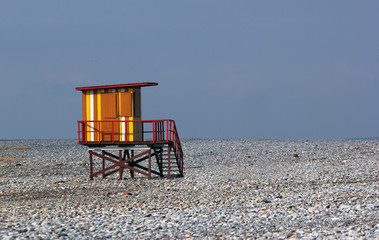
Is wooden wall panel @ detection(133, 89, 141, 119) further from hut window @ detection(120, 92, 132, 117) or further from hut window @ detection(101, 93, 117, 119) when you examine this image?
hut window @ detection(101, 93, 117, 119)

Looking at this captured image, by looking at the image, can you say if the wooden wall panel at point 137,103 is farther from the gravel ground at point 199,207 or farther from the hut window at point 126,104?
the gravel ground at point 199,207

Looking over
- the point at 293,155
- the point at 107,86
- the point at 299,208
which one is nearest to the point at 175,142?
the point at 107,86

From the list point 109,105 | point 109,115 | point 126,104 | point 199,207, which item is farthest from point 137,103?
point 199,207

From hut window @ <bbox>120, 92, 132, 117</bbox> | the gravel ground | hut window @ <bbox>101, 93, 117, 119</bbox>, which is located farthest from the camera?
hut window @ <bbox>101, 93, 117, 119</bbox>

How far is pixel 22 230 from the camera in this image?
44.4ft

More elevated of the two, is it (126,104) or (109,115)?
(126,104)

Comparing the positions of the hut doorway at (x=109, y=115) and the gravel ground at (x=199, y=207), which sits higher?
the hut doorway at (x=109, y=115)

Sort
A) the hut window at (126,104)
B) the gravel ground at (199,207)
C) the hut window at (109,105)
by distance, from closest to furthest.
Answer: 1. the gravel ground at (199,207)
2. the hut window at (126,104)
3. the hut window at (109,105)

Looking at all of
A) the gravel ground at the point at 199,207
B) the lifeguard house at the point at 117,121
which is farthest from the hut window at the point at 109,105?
the gravel ground at the point at 199,207

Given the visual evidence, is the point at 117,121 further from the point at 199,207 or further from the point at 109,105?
the point at 199,207

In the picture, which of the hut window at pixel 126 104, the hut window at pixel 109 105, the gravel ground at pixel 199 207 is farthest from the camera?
the hut window at pixel 109 105

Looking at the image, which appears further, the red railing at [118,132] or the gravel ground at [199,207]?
the red railing at [118,132]

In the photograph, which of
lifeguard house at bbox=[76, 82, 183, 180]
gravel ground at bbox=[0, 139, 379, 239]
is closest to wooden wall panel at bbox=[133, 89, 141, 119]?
lifeguard house at bbox=[76, 82, 183, 180]

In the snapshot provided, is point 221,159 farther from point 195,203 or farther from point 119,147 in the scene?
point 195,203
